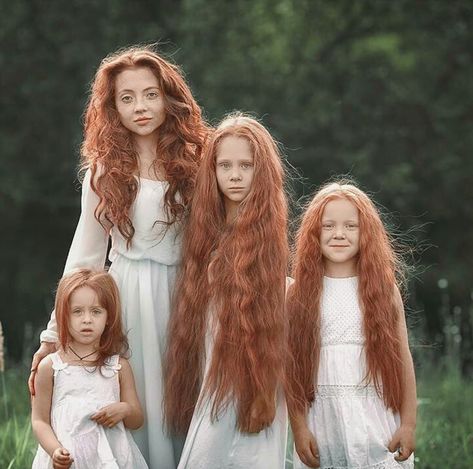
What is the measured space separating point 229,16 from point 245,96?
100 centimetres

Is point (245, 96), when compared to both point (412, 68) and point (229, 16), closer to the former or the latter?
point (229, 16)

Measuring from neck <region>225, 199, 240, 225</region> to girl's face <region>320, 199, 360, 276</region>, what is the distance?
337 millimetres

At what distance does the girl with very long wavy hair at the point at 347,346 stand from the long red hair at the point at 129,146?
56 cm

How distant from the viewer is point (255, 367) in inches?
162

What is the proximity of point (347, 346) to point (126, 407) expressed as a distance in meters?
0.86

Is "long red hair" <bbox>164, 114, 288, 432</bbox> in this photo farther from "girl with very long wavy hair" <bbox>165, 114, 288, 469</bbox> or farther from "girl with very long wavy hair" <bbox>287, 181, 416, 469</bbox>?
"girl with very long wavy hair" <bbox>287, 181, 416, 469</bbox>

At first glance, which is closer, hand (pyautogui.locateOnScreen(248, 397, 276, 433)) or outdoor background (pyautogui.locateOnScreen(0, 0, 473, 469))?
hand (pyautogui.locateOnScreen(248, 397, 276, 433))

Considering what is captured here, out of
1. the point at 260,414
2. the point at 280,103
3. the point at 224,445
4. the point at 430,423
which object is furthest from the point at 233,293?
the point at 280,103

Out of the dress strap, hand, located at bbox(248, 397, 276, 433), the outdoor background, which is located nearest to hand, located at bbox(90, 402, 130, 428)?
the dress strap

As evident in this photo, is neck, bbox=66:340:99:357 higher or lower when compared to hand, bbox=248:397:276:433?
higher

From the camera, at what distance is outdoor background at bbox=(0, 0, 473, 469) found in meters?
11.8

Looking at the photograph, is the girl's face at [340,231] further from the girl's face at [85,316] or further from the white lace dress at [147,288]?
the girl's face at [85,316]

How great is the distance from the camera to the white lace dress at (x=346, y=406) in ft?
13.5

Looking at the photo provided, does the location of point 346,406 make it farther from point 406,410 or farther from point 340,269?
point 340,269
